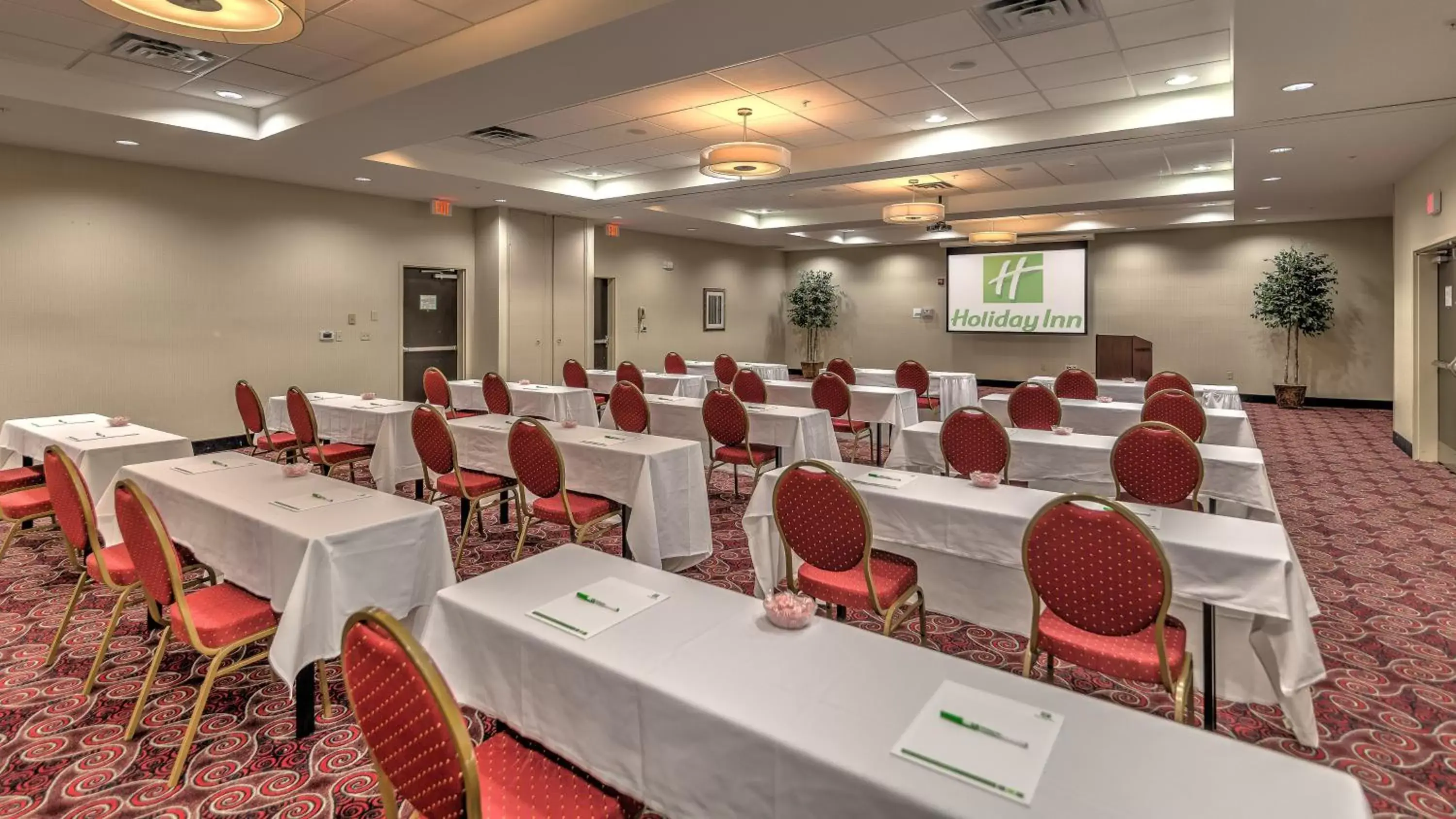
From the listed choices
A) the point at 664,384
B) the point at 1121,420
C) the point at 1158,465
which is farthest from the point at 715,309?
the point at 1158,465

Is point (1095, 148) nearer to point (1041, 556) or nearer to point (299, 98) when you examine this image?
point (1041, 556)

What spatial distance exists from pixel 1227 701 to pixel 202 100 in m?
8.88

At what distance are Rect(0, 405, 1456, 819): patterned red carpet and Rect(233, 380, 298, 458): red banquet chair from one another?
1755mm

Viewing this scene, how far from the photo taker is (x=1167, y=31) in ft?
17.8

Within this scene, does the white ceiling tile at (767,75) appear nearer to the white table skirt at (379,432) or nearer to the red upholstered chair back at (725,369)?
the white table skirt at (379,432)

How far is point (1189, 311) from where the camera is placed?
1468 cm

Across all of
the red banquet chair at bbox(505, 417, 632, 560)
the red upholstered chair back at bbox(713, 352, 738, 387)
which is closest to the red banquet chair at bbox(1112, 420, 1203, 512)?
the red banquet chair at bbox(505, 417, 632, 560)

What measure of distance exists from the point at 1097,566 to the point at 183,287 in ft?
33.7

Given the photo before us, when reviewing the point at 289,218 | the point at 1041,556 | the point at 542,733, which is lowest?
the point at 542,733

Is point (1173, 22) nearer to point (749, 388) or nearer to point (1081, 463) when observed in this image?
point (1081, 463)

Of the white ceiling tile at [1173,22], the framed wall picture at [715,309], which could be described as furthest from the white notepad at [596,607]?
the framed wall picture at [715,309]

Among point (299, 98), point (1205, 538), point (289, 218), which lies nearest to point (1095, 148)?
point (1205, 538)

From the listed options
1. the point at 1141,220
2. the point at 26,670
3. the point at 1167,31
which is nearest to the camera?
the point at 26,670

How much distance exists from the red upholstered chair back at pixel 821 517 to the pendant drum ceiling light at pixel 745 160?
4.36m
